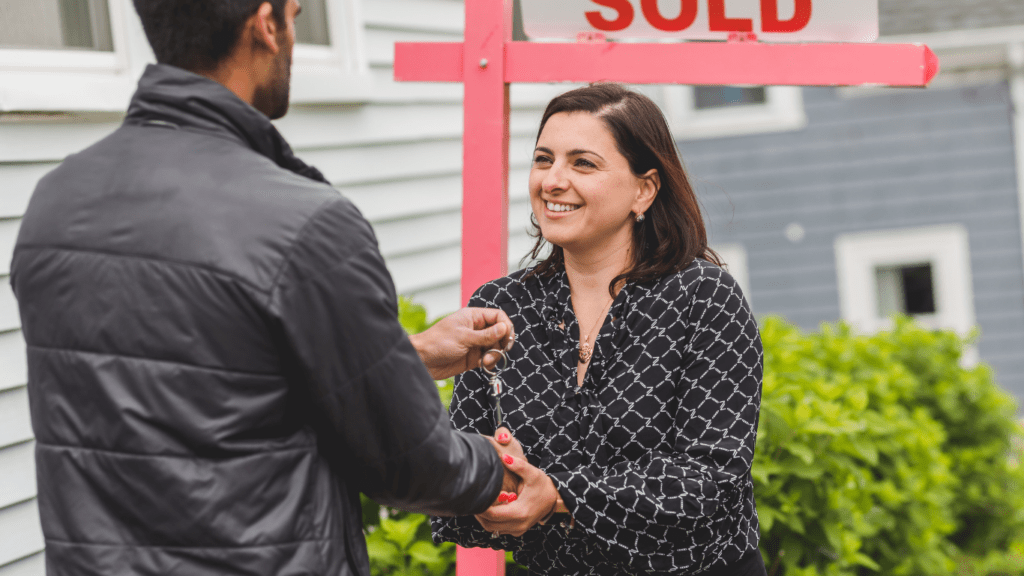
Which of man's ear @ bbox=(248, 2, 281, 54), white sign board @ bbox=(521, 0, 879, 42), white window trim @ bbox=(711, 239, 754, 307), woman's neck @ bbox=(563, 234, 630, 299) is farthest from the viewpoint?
white window trim @ bbox=(711, 239, 754, 307)

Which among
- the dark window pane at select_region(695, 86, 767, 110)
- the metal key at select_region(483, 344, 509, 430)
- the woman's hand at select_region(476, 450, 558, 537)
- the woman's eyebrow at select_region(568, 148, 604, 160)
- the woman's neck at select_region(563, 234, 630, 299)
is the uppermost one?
the dark window pane at select_region(695, 86, 767, 110)

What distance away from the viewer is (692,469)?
Answer: 176 cm

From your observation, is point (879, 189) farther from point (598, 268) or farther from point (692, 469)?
point (692, 469)

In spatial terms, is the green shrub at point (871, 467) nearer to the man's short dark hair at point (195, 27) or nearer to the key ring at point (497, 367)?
the key ring at point (497, 367)

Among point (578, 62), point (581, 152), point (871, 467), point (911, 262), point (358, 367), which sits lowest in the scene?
point (911, 262)

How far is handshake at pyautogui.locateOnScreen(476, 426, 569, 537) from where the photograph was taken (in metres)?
1.69

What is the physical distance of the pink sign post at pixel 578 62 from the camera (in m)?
2.19

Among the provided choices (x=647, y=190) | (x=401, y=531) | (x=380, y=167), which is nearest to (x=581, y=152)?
(x=647, y=190)

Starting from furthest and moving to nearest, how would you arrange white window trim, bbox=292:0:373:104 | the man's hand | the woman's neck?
white window trim, bbox=292:0:373:104 → the woman's neck → the man's hand

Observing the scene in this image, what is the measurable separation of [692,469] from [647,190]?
25.7 inches

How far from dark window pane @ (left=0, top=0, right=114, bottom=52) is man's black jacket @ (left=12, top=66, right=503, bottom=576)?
73.9 inches

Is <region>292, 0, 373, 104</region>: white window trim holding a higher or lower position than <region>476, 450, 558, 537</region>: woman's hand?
higher

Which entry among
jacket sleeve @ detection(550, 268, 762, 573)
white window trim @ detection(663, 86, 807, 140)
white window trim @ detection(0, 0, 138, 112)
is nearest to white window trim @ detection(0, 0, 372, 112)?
white window trim @ detection(0, 0, 138, 112)

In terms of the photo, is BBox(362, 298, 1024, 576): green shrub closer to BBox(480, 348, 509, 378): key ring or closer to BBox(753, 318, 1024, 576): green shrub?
BBox(753, 318, 1024, 576): green shrub
